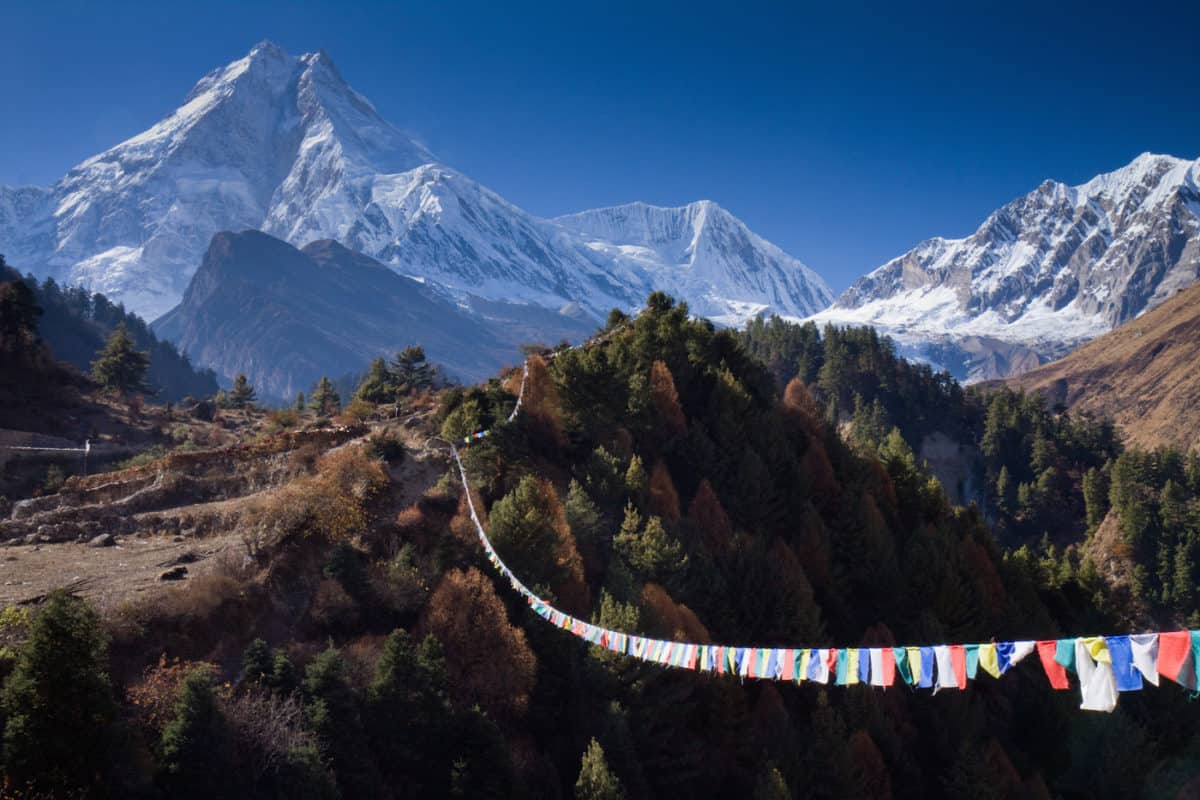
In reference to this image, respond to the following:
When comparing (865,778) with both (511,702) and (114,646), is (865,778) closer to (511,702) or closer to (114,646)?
(511,702)

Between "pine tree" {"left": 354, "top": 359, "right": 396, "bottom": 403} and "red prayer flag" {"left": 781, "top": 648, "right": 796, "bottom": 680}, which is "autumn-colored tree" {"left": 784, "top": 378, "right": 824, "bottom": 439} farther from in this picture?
"red prayer flag" {"left": 781, "top": 648, "right": 796, "bottom": 680}

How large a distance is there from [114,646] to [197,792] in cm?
527

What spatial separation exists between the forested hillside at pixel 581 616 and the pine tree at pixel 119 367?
2929 cm

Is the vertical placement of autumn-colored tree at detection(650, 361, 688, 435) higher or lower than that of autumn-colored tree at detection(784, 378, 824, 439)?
lower

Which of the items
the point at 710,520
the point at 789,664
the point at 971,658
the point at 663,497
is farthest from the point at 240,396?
the point at 971,658

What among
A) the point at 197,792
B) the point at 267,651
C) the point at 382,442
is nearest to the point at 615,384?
the point at 382,442

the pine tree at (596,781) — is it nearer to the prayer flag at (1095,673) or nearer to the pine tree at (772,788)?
the pine tree at (772,788)

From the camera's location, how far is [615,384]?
138ft

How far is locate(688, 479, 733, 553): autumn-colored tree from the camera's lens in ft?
122

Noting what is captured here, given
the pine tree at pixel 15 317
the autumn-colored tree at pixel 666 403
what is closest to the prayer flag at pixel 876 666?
the autumn-colored tree at pixel 666 403

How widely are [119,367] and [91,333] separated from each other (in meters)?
106

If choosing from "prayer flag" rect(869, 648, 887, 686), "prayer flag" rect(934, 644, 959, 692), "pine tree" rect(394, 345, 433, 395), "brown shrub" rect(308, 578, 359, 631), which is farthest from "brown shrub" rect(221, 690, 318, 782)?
"pine tree" rect(394, 345, 433, 395)

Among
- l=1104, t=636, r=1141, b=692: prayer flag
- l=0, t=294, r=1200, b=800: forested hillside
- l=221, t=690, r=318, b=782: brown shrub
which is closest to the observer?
l=1104, t=636, r=1141, b=692: prayer flag

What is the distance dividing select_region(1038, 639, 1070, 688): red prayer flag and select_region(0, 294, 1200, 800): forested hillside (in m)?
14.8
